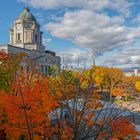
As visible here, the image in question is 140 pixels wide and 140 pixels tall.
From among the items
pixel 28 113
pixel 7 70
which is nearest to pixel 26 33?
pixel 7 70

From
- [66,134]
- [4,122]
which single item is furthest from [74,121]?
[4,122]

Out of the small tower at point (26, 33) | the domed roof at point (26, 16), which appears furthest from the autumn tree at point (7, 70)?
the domed roof at point (26, 16)

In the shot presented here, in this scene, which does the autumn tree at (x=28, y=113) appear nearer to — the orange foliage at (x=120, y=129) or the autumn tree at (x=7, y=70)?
the autumn tree at (x=7, y=70)

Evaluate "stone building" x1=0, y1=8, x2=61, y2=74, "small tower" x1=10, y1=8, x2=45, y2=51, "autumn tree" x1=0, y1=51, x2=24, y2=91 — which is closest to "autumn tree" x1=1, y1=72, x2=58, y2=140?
"autumn tree" x1=0, y1=51, x2=24, y2=91

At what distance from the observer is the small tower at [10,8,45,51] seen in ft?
274

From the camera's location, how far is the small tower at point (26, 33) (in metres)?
83.6

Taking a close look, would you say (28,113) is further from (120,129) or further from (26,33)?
(26,33)

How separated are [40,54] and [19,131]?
6638 centimetres

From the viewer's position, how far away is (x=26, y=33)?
276ft

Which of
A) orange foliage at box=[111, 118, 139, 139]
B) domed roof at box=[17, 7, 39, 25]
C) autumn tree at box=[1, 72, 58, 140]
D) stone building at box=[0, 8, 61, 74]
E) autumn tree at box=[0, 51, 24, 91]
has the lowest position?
orange foliage at box=[111, 118, 139, 139]

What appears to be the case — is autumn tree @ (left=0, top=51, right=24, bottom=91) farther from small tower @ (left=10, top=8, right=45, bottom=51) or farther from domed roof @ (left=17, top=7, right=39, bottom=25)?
domed roof @ (left=17, top=7, right=39, bottom=25)

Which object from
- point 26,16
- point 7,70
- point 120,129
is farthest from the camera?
point 26,16

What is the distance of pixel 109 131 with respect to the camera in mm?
16359

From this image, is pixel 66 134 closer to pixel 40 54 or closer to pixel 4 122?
pixel 4 122
